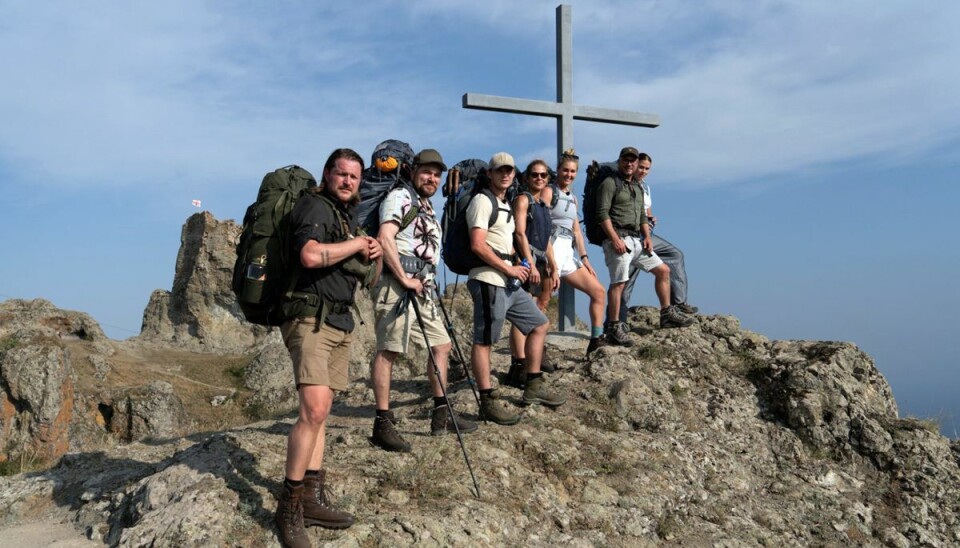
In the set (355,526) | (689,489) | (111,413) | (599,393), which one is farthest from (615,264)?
(111,413)

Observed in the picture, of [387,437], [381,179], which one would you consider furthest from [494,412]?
[381,179]

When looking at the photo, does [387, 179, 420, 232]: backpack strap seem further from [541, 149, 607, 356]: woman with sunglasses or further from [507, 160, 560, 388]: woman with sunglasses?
[541, 149, 607, 356]: woman with sunglasses

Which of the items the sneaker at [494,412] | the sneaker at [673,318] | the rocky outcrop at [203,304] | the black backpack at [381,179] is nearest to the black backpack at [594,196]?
the sneaker at [673,318]

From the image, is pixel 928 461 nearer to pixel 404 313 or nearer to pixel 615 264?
pixel 615 264

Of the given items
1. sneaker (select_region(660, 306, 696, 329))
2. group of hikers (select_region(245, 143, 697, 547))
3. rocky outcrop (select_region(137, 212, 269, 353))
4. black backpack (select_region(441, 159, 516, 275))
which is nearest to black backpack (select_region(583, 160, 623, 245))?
group of hikers (select_region(245, 143, 697, 547))

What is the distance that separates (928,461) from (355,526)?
613 cm

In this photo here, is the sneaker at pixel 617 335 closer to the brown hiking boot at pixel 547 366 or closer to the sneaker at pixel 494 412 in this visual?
the brown hiking boot at pixel 547 366

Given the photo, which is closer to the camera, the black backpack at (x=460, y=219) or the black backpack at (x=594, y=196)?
the black backpack at (x=460, y=219)

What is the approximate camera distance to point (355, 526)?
15.5ft

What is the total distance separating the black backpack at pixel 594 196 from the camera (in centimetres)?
922

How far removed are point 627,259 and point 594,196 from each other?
0.93m

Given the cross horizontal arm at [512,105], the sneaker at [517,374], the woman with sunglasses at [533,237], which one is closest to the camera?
the woman with sunglasses at [533,237]

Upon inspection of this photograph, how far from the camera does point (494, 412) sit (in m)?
6.68

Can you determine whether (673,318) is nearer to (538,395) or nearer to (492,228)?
(538,395)
